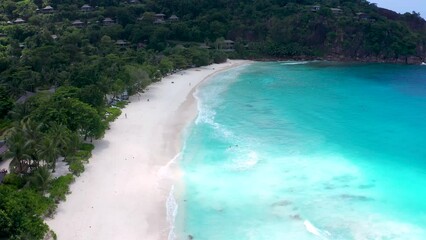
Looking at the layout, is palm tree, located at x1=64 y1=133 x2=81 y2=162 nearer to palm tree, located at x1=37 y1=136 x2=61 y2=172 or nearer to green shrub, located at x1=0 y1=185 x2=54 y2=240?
palm tree, located at x1=37 y1=136 x2=61 y2=172

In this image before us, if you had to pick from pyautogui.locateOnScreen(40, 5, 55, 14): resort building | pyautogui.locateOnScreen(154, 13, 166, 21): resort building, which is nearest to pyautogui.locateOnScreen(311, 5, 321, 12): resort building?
pyautogui.locateOnScreen(154, 13, 166, 21): resort building

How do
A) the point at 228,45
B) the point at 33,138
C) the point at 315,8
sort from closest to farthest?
the point at 33,138 → the point at 228,45 → the point at 315,8

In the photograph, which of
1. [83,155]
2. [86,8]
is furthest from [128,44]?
[83,155]

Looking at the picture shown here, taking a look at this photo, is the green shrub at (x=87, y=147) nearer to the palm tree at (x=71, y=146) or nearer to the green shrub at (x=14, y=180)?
the palm tree at (x=71, y=146)

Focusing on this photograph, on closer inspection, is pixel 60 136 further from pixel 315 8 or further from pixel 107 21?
pixel 315 8

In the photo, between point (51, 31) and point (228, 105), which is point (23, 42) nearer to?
point (51, 31)
